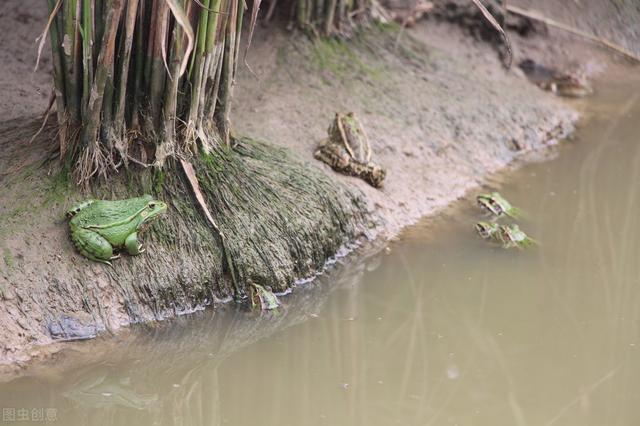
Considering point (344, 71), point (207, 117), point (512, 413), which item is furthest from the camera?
point (344, 71)

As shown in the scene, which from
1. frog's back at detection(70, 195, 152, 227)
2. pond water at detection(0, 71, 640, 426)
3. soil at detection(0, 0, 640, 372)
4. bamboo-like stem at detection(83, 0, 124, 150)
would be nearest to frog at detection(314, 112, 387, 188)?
soil at detection(0, 0, 640, 372)

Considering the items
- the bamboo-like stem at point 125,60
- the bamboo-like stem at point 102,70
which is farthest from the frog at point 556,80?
the bamboo-like stem at point 102,70

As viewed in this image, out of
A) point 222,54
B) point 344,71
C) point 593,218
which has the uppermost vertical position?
point 222,54

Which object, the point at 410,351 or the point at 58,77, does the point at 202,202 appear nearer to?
the point at 58,77

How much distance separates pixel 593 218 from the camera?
7.35m

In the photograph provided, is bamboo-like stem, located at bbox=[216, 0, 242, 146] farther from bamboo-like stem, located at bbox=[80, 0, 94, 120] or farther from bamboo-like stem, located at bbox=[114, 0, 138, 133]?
bamboo-like stem, located at bbox=[80, 0, 94, 120]

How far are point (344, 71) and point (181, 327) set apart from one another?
354 centimetres

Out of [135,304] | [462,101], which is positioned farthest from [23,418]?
[462,101]

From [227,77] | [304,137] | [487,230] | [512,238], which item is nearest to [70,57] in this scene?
[227,77]

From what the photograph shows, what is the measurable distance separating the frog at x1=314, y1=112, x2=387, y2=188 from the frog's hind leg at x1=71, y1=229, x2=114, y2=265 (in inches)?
88.1

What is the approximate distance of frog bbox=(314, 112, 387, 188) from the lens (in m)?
6.98

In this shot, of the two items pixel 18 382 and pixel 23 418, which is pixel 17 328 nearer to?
pixel 18 382

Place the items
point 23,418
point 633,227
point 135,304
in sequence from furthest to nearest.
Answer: point 633,227 < point 135,304 < point 23,418

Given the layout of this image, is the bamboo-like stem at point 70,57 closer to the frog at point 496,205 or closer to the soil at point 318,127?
the soil at point 318,127
